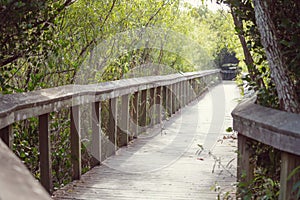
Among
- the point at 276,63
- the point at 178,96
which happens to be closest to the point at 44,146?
the point at 276,63

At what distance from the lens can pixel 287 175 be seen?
1946 mm

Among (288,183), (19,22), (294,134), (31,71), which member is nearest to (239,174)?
(288,183)

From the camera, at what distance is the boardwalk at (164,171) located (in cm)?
352

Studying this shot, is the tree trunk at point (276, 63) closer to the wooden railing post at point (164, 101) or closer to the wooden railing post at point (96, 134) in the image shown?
the wooden railing post at point (96, 134)

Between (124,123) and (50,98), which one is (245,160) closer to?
(50,98)

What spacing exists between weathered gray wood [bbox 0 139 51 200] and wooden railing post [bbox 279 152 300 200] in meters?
1.41

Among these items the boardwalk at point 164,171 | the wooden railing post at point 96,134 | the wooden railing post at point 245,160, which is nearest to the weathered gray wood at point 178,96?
the boardwalk at point 164,171

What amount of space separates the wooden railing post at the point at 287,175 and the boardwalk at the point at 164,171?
1033 mm

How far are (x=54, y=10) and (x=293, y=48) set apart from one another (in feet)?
6.93

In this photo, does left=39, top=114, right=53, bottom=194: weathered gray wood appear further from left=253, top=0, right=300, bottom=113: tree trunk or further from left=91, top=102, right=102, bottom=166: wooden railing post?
left=253, top=0, right=300, bottom=113: tree trunk

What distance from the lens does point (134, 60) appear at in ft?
24.6

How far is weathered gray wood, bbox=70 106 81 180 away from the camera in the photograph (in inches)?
146

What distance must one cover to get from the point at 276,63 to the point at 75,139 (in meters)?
1.94

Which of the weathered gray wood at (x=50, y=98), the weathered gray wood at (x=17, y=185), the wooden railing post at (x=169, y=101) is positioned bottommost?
the wooden railing post at (x=169, y=101)
